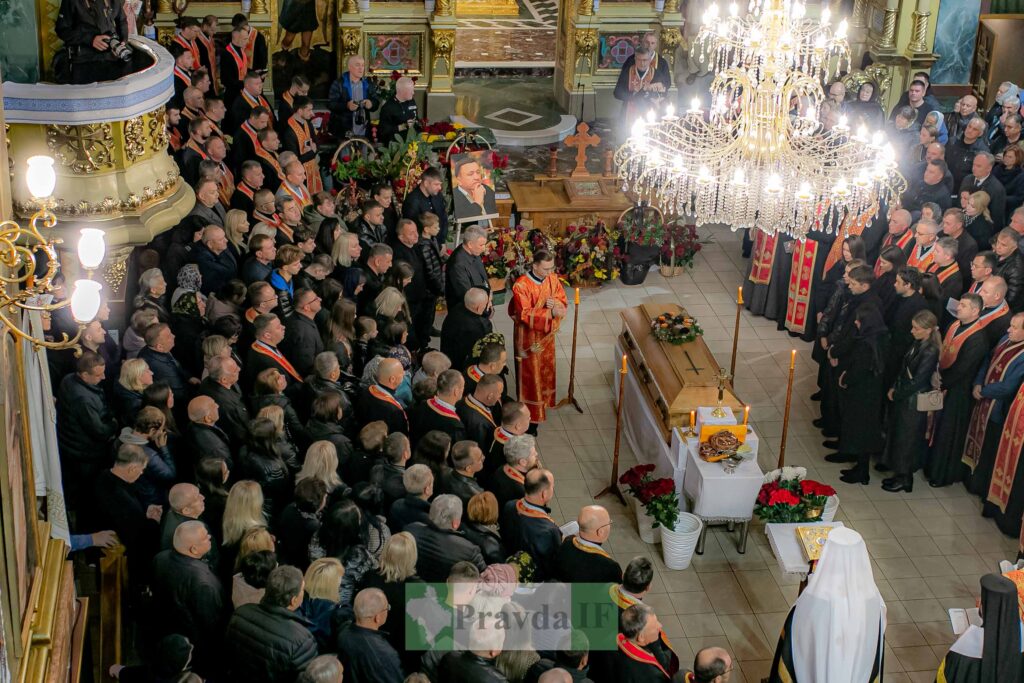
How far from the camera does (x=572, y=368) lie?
12.9 metres

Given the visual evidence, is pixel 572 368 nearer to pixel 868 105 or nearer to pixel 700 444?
pixel 700 444

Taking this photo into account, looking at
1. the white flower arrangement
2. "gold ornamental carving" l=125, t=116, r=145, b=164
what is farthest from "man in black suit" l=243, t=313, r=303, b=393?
the white flower arrangement

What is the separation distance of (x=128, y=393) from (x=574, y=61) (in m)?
10.7

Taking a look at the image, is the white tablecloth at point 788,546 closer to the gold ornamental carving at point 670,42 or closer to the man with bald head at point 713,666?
the man with bald head at point 713,666

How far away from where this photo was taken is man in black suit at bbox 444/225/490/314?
39.8 feet

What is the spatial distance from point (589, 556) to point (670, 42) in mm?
11664

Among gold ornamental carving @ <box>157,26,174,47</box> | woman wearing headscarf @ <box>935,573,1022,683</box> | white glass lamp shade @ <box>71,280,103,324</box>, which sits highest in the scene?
white glass lamp shade @ <box>71,280,103,324</box>

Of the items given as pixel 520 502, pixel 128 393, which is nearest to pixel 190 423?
pixel 128 393

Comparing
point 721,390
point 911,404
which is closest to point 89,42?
point 721,390

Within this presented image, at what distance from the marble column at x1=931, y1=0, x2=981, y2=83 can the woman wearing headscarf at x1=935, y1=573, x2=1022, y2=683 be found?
11805mm

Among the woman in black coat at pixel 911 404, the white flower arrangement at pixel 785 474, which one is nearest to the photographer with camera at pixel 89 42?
the white flower arrangement at pixel 785 474

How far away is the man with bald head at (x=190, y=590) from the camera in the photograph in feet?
26.1

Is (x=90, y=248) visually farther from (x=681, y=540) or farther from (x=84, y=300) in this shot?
(x=681, y=540)

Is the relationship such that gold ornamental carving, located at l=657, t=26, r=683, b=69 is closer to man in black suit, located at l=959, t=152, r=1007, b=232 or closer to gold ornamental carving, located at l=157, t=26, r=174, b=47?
man in black suit, located at l=959, t=152, r=1007, b=232
